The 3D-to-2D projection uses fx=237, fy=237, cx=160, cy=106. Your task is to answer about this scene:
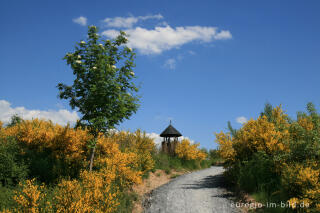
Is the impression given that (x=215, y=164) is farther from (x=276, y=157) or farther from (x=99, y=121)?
(x=99, y=121)

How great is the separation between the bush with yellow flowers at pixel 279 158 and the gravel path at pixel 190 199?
1421mm

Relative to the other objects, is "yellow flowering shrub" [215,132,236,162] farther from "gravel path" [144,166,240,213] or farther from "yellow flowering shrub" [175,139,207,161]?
"yellow flowering shrub" [175,139,207,161]

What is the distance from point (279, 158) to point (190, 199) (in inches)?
166

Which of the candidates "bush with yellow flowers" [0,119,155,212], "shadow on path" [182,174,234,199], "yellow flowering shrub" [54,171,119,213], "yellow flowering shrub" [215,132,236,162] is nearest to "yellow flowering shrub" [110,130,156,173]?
"bush with yellow flowers" [0,119,155,212]

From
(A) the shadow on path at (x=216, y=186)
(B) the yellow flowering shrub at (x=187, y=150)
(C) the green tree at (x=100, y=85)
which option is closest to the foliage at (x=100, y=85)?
(C) the green tree at (x=100, y=85)

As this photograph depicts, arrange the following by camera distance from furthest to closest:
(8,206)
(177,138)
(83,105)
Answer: (177,138), (83,105), (8,206)

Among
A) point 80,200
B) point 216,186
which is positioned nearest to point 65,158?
point 80,200

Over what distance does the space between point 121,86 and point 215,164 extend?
68.5ft

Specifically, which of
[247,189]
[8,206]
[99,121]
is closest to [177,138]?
[247,189]

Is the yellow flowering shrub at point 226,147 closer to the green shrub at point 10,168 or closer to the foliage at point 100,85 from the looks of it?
the foliage at point 100,85

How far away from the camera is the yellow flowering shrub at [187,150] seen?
75.2 feet

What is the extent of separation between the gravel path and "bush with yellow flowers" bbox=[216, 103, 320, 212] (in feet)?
4.66

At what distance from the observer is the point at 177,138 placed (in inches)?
1074

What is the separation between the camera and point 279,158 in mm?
9891
